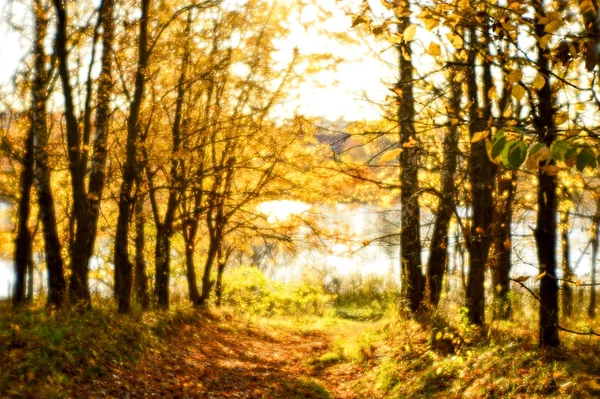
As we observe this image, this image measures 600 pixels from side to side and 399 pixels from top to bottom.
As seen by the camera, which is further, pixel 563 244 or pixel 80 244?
pixel 563 244

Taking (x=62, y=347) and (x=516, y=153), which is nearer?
(x=516, y=153)

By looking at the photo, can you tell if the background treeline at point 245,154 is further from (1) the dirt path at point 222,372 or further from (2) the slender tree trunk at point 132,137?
(1) the dirt path at point 222,372

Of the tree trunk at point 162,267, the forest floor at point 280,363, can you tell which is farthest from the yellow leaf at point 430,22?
the tree trunk at point 162,267

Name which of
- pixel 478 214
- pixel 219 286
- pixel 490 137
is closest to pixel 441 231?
pixel 478 214

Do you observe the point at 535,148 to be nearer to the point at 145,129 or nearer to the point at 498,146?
the point at 498,146

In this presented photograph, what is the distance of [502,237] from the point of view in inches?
355

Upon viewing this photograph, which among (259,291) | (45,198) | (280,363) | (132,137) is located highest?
(132,137)

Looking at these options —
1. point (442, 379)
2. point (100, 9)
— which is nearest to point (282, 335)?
point (442, 379)

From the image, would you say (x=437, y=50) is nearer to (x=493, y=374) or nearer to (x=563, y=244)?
(x=493, y=374)

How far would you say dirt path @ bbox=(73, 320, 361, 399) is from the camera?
629 cm

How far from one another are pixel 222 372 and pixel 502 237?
5.26 metres

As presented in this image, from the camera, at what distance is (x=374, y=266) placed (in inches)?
1188

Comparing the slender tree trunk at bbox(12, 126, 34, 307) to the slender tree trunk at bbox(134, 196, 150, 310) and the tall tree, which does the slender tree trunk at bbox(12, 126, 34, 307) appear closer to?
the tall tree

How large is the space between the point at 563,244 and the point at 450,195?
4264 mm
